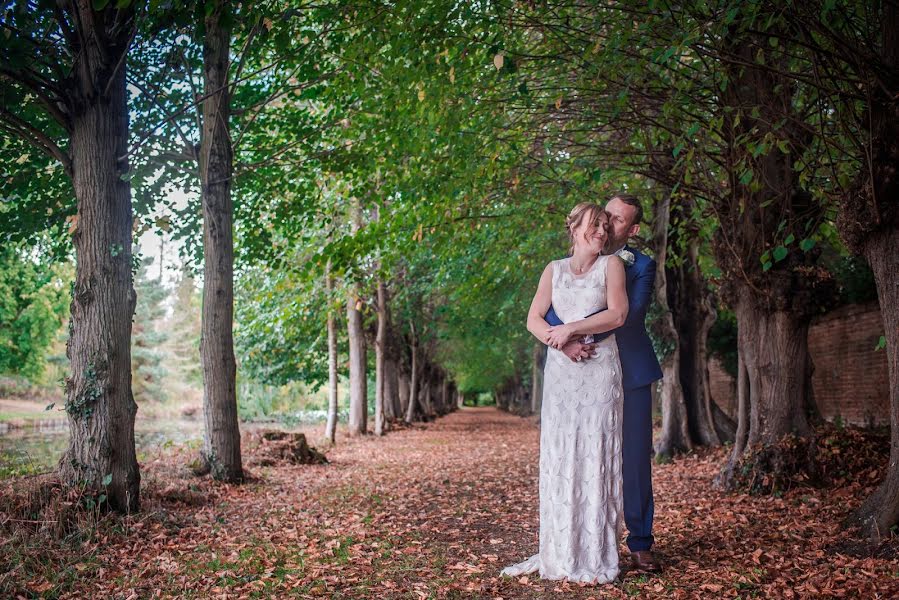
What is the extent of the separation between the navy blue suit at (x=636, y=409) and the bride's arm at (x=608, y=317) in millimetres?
177

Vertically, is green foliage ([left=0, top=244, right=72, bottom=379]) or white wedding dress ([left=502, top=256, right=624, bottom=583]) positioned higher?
A: green foliage ([left=0, top=244, right=72, bottom=379])

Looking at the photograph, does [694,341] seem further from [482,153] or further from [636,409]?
[636,409]

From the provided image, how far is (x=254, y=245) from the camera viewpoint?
36.6ft

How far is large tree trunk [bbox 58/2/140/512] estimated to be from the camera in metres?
6.41

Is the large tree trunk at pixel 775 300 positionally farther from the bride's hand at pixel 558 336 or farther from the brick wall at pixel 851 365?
the brick wall at pixel 851 365

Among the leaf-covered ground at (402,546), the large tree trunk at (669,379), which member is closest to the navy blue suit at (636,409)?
the leaf-covered ground at (402,546)

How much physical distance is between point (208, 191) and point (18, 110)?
2362 millimetres

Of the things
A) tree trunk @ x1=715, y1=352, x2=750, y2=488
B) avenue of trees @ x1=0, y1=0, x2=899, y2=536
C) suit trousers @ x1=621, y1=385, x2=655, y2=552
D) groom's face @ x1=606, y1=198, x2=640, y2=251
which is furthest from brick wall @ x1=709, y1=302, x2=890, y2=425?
groom's face @ x1=606, y1=198, x2=640, y2=251

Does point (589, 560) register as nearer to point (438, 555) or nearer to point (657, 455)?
point (438, 555)

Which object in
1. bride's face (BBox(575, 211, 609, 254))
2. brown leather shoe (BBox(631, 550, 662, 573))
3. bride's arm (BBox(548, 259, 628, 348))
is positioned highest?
bride's face (BBox(575, 211, 609, 254))

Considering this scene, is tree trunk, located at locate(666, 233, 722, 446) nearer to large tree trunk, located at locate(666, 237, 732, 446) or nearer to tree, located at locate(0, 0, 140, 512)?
large tree trunk, located at locate(666, 237, 732, 446)

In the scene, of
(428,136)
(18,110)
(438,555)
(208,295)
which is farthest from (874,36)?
(18,110)

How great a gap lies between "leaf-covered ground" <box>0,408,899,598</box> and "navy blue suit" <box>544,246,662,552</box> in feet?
1.26

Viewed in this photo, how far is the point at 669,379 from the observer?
12523 mm
